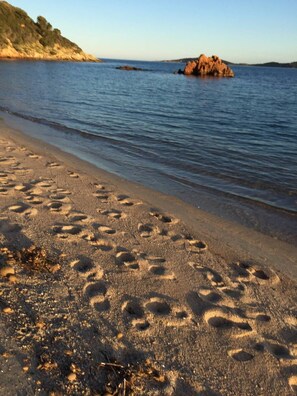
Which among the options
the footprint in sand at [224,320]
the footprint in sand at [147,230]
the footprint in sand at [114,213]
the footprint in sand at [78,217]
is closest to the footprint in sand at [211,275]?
the footprint in sand at [224,320]

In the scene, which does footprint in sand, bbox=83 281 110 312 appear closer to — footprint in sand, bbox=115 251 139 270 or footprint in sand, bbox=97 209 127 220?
footprint in sand, bbox=115 251 139 270

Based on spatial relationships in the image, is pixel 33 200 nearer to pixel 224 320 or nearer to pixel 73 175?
pixel 73 175

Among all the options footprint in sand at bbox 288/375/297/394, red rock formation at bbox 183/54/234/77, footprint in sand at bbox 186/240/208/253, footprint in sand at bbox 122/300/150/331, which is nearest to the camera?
footprint in sand at bbox 288/375/297/394

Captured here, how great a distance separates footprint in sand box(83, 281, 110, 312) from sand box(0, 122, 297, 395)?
0.01 metres

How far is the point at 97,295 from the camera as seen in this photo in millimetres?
4262

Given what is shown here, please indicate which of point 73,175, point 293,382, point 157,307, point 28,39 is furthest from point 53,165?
point 28,39

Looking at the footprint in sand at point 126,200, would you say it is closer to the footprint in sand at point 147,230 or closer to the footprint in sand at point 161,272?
the footprint in sand at point 147,230

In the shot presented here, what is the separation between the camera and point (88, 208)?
7.00 metres

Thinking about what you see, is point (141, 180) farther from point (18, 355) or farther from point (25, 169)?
point (18, 355)

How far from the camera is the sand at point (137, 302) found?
3.19m

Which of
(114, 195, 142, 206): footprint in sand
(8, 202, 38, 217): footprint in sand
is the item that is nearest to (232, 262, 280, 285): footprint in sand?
(114, 195, 142, 206): footprint in sand

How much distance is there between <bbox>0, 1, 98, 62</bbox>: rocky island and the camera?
96875 millimetres

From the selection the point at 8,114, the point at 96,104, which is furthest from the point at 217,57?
the point at 8,114

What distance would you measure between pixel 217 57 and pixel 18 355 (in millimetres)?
88648
